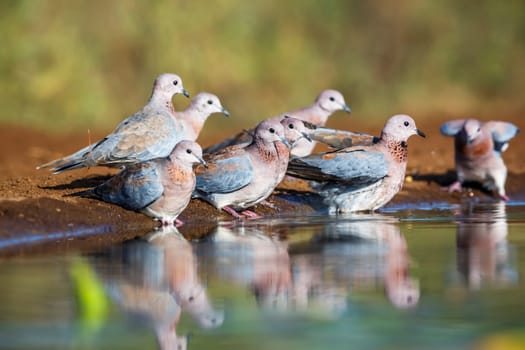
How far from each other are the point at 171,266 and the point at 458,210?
4208 millimetres

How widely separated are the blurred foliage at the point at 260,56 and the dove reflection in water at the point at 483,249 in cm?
727

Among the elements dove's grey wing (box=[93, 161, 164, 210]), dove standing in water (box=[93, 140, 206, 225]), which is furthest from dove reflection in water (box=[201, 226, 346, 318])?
dove's grey wing (box=[93, 161, 164, 210])

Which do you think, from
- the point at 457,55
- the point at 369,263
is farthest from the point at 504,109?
the point at 369,263

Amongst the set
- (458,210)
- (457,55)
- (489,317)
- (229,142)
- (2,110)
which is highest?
(457,55)

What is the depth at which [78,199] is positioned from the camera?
9.73m

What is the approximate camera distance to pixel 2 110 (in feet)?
54.2

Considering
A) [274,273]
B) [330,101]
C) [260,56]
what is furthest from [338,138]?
[260,56]

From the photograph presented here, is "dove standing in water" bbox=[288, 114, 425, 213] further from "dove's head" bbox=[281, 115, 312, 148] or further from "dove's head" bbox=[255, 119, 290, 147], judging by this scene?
"dove's head" bbox=[255, 119, 290, 147]

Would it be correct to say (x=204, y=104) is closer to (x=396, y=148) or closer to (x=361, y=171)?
(x=361, y=171)

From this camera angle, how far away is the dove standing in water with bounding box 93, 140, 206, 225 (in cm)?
923

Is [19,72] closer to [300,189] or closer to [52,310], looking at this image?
[300,189]

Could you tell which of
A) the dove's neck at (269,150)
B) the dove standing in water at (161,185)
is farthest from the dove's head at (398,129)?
the dove standing in water at (161,185)

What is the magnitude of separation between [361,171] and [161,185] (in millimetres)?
1951

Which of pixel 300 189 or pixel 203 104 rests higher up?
pixel 203 104
